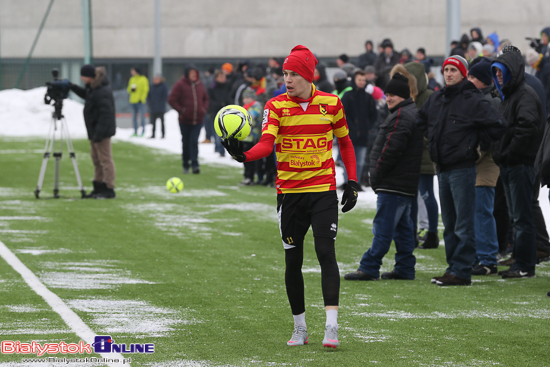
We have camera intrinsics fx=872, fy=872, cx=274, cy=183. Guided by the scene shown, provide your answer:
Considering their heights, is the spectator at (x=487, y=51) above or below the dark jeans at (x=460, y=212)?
above

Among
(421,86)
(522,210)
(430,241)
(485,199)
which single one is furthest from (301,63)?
(430,241)

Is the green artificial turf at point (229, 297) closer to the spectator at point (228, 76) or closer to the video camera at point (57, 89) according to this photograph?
the video camera at point (57, 89)

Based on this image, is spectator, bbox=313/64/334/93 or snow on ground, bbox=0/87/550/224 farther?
snow on ground, bbox=0/87/550/224

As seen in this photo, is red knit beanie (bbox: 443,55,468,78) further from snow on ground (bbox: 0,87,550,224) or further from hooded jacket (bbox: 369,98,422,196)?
snow on ground (bbox: 0,87,550,224)

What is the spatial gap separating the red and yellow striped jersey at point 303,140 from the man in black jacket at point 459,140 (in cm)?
243

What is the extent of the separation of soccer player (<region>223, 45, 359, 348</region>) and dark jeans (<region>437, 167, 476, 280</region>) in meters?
2.39

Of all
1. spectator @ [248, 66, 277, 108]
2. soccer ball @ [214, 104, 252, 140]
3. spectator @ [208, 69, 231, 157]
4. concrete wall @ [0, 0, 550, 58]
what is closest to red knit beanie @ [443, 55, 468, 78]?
soccer ball @ [214, 104, 252, 140]

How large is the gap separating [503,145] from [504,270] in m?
1.41

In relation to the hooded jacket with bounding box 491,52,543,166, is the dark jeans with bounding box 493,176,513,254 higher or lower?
lower

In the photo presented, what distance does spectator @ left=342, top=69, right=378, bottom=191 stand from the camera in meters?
15.1

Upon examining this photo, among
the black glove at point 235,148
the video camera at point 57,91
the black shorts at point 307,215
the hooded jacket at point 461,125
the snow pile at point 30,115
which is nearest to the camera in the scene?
the black glove at point 235,148

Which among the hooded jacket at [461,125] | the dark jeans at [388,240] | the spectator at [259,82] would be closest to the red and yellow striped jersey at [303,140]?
the hooded jacket at [461,125]

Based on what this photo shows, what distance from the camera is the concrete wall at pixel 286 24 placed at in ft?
131

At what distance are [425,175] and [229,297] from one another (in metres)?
3.63
